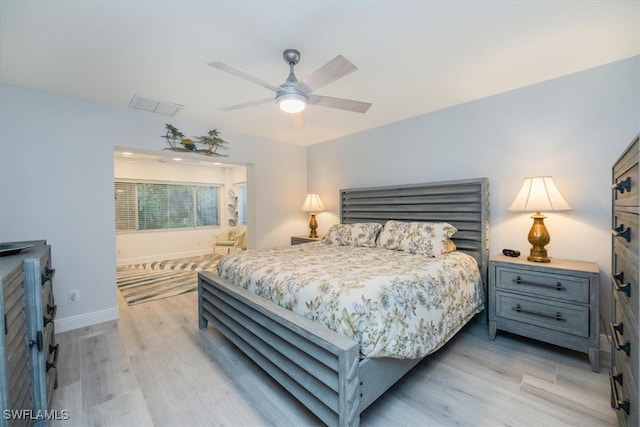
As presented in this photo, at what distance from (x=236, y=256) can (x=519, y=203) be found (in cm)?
269

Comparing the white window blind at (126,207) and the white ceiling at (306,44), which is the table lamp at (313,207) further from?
the white window blind at (126,207)

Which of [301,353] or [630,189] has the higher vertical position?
[630,189]

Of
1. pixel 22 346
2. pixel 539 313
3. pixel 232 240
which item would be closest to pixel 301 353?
pixel 22 346

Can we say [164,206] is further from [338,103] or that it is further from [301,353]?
[301,353]

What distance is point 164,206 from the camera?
677 centimetres

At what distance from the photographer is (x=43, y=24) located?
1.75m

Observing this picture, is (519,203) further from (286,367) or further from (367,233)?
(286,367)

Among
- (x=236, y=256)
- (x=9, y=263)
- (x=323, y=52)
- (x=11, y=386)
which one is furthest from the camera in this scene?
(x=236, y=256)

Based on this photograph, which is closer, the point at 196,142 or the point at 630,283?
the point at 630,283

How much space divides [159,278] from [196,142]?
8.58 ft

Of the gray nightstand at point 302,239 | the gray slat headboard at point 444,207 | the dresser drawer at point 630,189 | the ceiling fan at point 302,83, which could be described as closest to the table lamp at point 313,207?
the gray nightstand at point 302,239

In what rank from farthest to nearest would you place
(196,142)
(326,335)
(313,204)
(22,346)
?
(313,204)
(196,142)
(326,335)
(22,346)

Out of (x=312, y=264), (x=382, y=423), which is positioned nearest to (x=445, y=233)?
(x=312, y=264)

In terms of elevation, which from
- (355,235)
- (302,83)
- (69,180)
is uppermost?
(302,83)
